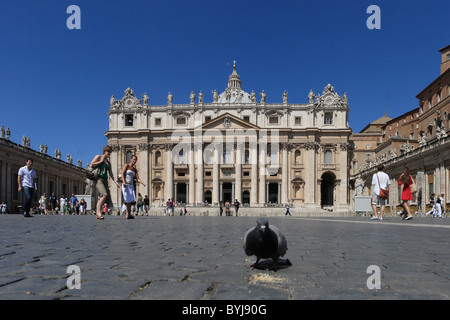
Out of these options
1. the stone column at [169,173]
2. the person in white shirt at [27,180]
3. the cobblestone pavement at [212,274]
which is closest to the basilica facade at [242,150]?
the stone column at [169,173]

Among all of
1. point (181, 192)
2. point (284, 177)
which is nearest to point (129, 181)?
point (284, 177)

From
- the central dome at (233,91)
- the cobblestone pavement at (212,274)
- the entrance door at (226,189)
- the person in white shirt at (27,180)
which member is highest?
A: the central dome at (233,91)

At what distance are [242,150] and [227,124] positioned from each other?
4.64 m

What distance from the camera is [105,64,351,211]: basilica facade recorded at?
2458 inches

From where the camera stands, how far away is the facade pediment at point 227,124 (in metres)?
62.1

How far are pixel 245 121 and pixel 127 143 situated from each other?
1949cm

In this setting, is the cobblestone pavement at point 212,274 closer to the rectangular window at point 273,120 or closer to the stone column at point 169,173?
the stone column at point 169,173

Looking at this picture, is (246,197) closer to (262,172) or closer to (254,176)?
(254,176)

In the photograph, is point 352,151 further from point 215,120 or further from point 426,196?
point 426,196

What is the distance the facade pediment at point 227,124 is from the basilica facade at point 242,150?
153 millimetres

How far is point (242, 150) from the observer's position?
2484 inches

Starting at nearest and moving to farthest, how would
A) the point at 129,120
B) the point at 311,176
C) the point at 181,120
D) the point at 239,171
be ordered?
the point at 311,176
the point at 239,171
the point at 181,120
the point at 129,120

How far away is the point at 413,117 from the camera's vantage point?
203 feet

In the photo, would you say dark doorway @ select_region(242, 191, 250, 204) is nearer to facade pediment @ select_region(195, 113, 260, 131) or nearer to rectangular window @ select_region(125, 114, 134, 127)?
facade pediment @ select_region(195, 113, 260, 131)
